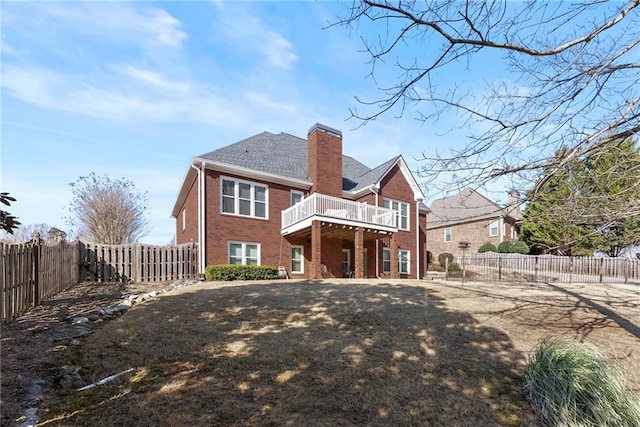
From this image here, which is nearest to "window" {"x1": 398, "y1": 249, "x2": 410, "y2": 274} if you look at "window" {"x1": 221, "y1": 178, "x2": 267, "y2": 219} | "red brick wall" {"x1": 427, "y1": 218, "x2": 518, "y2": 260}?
"window" {"x1": 221, "y1": 178, "x2": 267, "y2": 219}

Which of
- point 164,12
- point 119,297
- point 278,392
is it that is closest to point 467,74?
point 278,392

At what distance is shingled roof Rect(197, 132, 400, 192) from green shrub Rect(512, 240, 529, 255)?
1488 cm

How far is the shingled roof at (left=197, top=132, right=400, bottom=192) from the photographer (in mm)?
16328

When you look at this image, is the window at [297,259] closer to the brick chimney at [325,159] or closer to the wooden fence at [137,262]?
the brick chimney at [325,159]

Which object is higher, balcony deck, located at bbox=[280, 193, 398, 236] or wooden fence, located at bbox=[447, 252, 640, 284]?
balcony deck, located at bbox=[280, 193, 398, 236]

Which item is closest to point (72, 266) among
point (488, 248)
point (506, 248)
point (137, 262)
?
point (137, 262)

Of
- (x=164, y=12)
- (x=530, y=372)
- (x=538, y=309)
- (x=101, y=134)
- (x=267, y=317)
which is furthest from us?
(x=101, y=134)

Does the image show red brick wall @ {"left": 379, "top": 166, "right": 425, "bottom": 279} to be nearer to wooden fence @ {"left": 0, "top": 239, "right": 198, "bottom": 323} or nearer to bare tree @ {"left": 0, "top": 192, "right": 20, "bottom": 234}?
wooden fence @ {"left": 0, "top": 239, "right": 198, "bottom": 323}

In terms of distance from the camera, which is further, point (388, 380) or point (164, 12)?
point (164, 12)

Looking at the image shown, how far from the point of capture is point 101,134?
12.1 metres

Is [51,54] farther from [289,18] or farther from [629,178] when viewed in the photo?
[629,178]

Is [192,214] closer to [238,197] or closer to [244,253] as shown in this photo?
[238,197]

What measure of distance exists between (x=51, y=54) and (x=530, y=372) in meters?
9.27

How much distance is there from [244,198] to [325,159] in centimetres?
488
